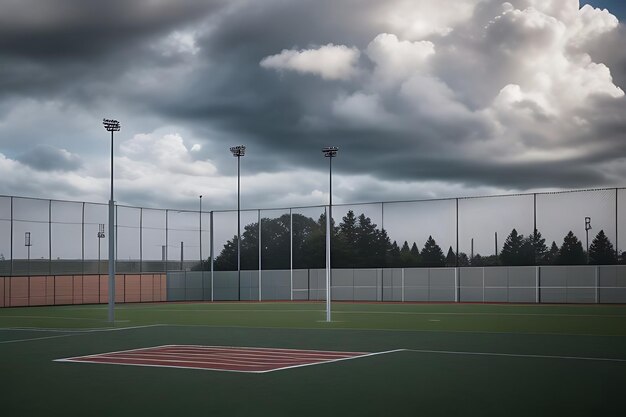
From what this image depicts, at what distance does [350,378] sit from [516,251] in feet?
139

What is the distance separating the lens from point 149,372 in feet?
48.1

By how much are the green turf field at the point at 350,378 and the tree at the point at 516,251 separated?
1126 inches

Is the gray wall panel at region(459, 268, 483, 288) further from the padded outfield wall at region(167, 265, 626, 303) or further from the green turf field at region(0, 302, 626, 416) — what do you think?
the green turf field at region(0, 302, 626, 416)

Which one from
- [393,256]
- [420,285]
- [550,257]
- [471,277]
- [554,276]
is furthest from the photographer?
[393,256]

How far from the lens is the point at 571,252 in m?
51.7

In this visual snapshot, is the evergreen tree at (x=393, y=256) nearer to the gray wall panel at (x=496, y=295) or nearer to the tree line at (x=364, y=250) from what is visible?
the tree line at (x=364, y=250)

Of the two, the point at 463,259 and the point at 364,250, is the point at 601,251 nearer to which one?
the point at 463,259

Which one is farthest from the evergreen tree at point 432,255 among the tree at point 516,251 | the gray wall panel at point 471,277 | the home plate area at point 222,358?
the home plate area at point 222,358

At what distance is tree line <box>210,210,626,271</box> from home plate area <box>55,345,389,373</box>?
117 ft

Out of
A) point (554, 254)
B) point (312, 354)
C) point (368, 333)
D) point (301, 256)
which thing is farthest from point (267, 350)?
point (301, 256)

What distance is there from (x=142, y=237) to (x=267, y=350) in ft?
148

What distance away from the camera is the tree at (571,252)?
Result: 5084cm

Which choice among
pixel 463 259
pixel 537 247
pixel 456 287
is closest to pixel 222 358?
pixel 456 287

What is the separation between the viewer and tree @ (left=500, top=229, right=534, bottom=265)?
53.1 meters
